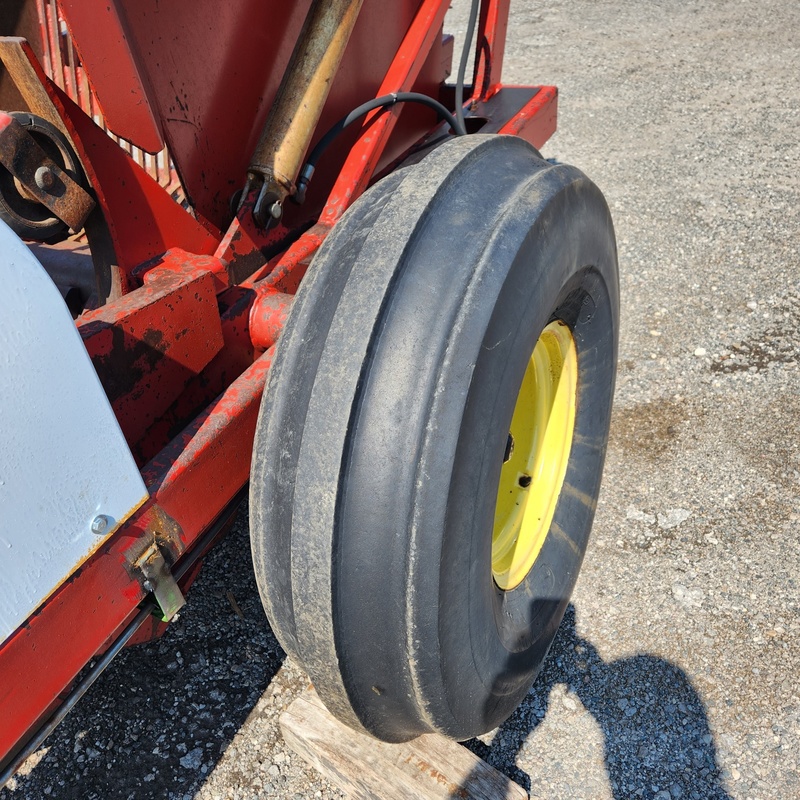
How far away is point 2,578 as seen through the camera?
0.98 m

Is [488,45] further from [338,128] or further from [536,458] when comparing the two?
[536,458]

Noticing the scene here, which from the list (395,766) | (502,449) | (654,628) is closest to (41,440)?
(502,449)

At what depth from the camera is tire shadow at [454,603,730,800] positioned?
1.82m

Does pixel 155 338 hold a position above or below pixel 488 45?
above

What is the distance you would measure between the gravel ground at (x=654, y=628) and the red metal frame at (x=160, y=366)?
493 millimetres

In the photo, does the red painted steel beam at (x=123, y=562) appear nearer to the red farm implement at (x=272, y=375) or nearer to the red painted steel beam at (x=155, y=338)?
the red farm implement at (x=272, y=375)

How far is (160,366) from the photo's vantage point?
1.49m

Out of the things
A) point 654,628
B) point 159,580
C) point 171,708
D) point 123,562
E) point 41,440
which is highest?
point 41,440

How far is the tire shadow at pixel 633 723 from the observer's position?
1816 mm

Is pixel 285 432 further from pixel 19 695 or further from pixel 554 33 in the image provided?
pixel 554 33

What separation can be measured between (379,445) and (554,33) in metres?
6.67

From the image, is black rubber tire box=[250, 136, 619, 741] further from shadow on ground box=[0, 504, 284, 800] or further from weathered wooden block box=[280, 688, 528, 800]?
shadow on ground box=[0, 504, 284, 800]

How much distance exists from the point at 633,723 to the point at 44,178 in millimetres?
1842

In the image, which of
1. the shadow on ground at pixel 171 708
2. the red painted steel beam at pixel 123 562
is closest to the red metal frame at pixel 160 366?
the red painted steel beam at pixel 123 562
